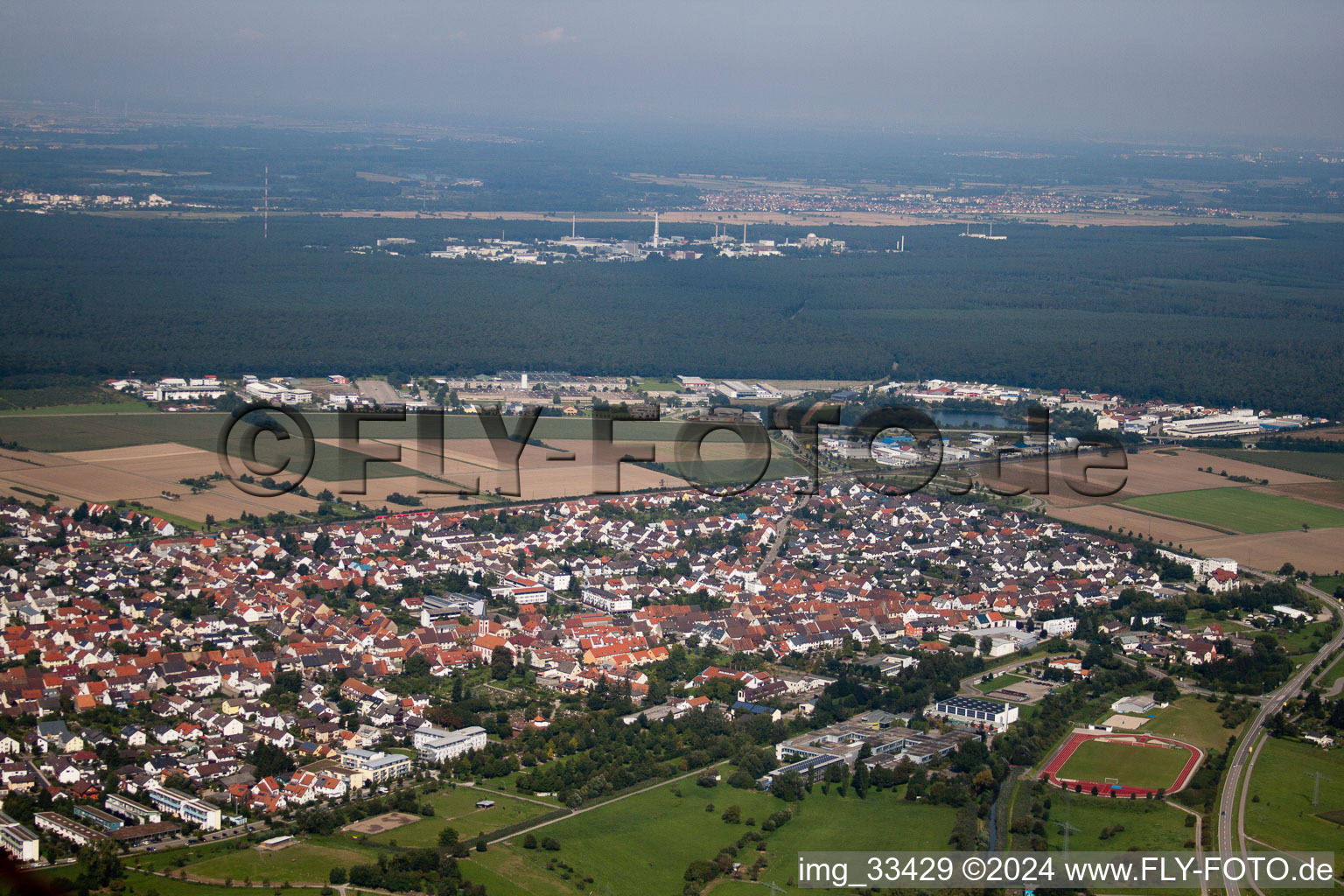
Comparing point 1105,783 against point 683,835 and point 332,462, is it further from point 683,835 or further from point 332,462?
point 332,462

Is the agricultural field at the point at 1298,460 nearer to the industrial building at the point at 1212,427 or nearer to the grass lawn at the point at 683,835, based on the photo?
the industrial building at the point at 1212,427

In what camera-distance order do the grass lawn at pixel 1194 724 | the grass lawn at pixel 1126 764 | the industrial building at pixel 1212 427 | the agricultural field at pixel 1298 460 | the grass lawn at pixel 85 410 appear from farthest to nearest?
the industrial building at pixel 1212 427 → the grass lawn at pixel 85 410 → the agricultural field at pixel 1298 460 → the grass lawn at pixel 1194 724 → the grass lawn at pixel 1126 764

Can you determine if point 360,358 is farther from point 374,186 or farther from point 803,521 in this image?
point 374,186

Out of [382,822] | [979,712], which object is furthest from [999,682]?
[382,822]

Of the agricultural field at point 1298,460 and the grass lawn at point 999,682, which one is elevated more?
the agricultural field at point 1298,460

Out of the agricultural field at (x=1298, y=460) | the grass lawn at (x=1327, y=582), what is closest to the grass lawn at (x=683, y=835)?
the grass lawn at (x=1327, y=582)

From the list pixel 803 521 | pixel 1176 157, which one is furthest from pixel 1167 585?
pixel 1176 157

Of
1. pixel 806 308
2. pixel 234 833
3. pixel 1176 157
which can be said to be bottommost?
pixel 234 833
